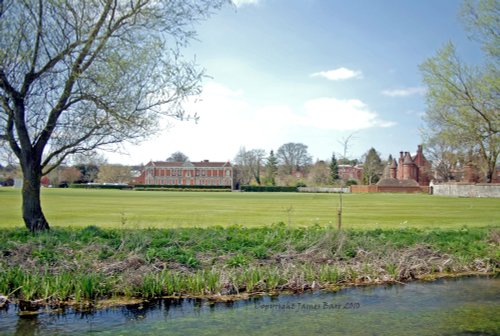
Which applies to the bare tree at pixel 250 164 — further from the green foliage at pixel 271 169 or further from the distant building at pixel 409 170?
the distant building at pixel 409 170

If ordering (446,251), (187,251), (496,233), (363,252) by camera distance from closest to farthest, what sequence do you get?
1. (187,251)
2. (363,252)
3. (446,251)
4. (496,233)

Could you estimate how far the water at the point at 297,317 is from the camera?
276 inches

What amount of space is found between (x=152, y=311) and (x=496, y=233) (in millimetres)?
11741

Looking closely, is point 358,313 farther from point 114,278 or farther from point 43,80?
point 43,80

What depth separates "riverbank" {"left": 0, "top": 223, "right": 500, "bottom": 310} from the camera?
8.84 meters

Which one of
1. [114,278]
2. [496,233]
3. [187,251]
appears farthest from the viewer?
[496,233]

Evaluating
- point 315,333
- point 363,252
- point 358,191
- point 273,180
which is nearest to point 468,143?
point 363,252

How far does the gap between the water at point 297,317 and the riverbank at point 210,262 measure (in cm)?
53

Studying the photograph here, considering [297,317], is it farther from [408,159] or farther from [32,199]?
[408,159]

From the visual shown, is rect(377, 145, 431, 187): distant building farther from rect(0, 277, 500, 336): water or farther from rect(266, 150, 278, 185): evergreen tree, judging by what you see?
rect(0, 277, 500, 336): water

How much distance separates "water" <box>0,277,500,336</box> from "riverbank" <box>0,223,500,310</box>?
1.74ft

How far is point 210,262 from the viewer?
34.3ft

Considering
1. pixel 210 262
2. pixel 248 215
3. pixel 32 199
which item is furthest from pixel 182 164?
pixel 210 262

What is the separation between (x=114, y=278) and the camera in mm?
9180
